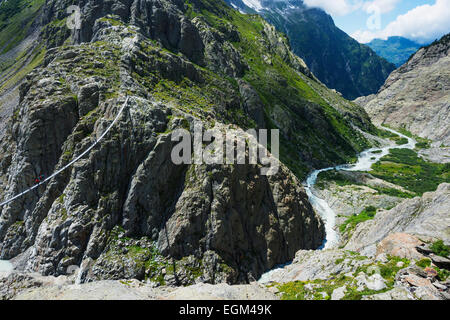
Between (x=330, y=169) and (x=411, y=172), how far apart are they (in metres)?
39.9

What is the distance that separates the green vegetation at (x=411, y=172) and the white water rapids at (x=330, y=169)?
15.8 ft

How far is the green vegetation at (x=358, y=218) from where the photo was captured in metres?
55.8

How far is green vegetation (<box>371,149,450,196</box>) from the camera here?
92438 mm

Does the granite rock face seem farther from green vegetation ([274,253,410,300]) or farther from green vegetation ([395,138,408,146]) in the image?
green vegetation ([395,138,408,146])

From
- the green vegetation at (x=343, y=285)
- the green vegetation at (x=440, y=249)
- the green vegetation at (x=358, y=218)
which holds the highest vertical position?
the green vegetation at (x=440, y=249)

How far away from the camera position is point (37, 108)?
120ft

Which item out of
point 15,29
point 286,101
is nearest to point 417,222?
point 286,101

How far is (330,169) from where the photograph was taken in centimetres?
10150

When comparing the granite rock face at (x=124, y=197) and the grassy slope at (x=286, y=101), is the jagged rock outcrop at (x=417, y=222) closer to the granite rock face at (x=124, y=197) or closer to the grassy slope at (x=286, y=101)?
the granite rock face at (x=124, y=197)

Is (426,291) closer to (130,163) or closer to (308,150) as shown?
(130,163)

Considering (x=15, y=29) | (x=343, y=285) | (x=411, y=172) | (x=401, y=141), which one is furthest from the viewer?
(x=15, y=29)

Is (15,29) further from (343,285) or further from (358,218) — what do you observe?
(343,285)

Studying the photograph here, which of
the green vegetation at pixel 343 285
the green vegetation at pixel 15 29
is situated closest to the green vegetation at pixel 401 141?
the green vegetation at pixel 343 285
